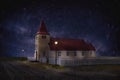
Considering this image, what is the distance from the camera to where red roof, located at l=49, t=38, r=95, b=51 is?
2190 inches

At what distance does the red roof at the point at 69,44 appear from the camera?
5562cm

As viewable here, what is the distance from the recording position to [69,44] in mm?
57688

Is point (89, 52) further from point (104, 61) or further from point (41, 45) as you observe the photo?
point (104, 61)

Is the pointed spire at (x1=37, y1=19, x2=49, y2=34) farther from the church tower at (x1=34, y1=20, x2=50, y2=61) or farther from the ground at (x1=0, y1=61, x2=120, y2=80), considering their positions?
the ground at (x1=0, y1=61, x2=120, y2=80)

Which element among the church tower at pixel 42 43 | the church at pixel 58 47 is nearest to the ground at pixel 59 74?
the church at pixel 58 47

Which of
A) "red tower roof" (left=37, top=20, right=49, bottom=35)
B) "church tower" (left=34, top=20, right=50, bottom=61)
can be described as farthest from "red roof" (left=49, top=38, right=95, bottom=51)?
"red tower roof" (left=37, top=20, right=49, bottom=35)

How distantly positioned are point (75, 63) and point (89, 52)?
23.0 meters

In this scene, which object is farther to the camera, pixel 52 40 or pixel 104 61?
pixel 52 40

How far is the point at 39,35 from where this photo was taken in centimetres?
5688

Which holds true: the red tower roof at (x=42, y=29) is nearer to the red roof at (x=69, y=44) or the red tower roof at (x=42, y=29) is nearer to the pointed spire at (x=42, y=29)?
the pointed spire at (x=42, y=29)

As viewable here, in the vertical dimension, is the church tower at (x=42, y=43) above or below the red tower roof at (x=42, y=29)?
below

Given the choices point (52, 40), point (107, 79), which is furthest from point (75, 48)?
point (107, 79)

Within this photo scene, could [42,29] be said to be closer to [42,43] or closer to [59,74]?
[42,43]

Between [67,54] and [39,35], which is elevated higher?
[39,35]
